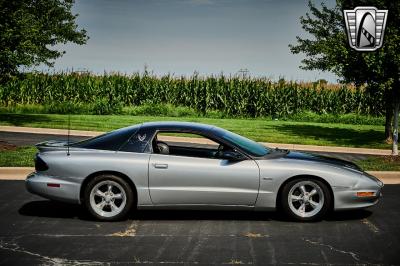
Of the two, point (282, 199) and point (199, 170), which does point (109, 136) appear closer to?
point (199, 170)

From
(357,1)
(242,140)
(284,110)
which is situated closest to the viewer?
(242,140)

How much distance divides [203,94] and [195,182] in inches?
1039

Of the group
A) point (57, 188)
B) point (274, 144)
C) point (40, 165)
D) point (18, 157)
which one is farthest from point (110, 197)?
point (274, 144)

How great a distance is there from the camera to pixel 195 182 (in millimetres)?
7859

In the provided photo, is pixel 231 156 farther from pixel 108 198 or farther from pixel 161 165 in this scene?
pixel 108 198

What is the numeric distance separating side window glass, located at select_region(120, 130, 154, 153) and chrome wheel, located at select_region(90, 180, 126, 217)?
1.68ft

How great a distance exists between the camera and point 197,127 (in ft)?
27.3

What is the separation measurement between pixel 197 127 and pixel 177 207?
115 cm

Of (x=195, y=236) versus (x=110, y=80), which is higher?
(x=110, y=80)

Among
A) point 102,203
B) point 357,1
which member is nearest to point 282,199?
point 102,203

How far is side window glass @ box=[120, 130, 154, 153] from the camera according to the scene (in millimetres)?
8031

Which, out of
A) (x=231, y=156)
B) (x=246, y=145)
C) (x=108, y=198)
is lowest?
(x=108, y=198)

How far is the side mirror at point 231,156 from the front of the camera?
7.91 meters

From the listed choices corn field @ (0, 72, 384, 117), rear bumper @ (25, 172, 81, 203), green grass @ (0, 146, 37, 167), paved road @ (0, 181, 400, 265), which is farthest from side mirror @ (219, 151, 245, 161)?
corn field @ (0, 72, 384, 117)
